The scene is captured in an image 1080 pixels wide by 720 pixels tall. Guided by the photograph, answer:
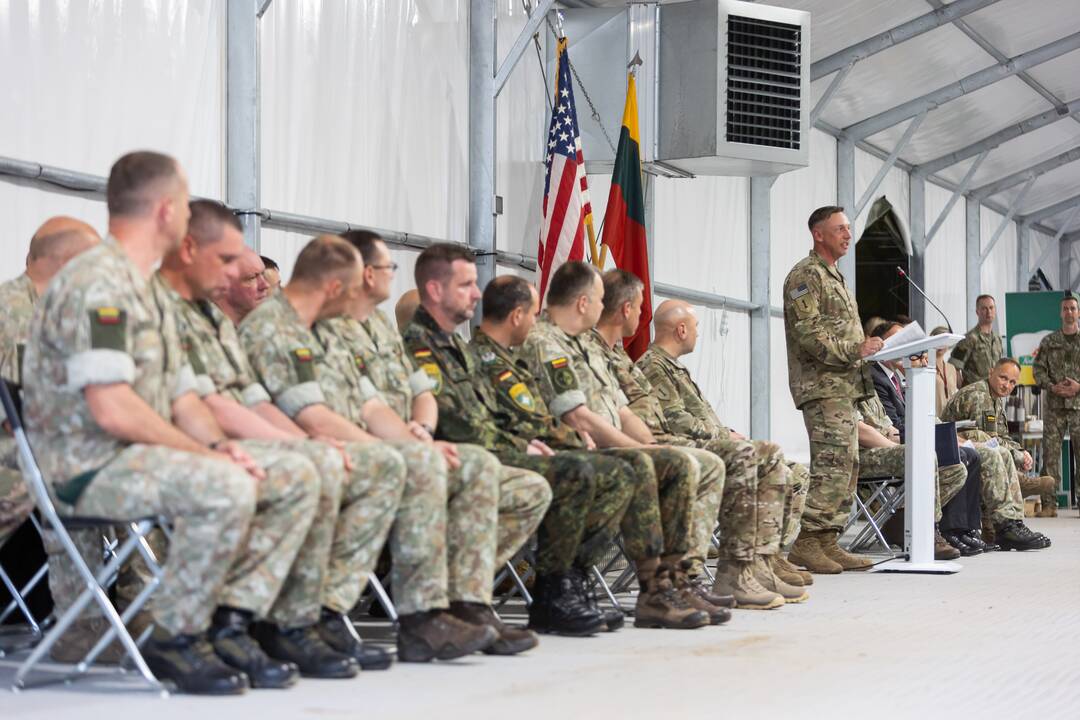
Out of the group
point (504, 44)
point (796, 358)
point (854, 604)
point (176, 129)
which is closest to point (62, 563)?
point (176, 129)

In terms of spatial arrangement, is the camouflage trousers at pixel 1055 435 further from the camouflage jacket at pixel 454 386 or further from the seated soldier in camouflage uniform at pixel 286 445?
the seated soldier in camouflage uniform at pixel 286 445

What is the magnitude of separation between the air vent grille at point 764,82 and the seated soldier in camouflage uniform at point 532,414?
3.30 m

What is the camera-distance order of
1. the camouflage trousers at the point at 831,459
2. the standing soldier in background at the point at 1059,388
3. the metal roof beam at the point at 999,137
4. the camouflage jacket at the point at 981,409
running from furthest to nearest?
1. the metal roof beam at the point at 999,137
2. the standing soldier in background at the point at 1059,388
3. the camouflage jacket at the point at 981,409
4. the camouflage trousers at the point at 831,459

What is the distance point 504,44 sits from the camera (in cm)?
785

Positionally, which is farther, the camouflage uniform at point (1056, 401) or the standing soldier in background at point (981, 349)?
the standing soldier in background at point (981, 349)

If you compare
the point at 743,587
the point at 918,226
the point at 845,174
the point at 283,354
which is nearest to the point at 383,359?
the point at 283,354

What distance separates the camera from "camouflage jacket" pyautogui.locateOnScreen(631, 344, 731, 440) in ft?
19.9

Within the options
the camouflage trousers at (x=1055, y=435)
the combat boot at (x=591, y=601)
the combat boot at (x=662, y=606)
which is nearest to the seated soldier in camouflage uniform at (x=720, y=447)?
the combat boot at (x=662, y=606)

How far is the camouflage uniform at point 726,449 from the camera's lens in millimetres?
5484

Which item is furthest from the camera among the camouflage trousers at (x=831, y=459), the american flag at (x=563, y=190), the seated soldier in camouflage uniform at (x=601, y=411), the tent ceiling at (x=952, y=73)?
the tent ceiling at (x=952, y=73)

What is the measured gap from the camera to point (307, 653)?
359 centimetres

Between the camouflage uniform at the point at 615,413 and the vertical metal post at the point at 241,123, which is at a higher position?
the vertical metal post at the point at 241,123

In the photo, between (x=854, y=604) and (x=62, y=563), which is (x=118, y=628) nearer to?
(x=62, y=563)

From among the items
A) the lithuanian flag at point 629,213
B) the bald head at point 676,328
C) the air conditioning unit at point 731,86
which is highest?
the air conditioning unit at point 731,86
